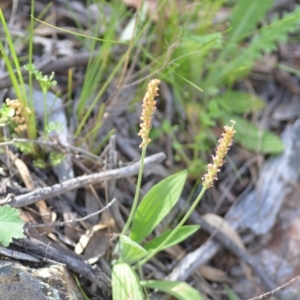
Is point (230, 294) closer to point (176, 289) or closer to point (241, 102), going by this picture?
point (176, 289)

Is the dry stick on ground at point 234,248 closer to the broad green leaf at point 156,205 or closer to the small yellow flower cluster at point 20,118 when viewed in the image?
the broad green leaf at point 156,205

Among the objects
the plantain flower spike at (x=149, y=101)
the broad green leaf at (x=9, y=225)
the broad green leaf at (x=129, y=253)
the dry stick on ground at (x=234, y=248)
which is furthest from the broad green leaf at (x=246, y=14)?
the broad green leaf at (x=9, y=225)

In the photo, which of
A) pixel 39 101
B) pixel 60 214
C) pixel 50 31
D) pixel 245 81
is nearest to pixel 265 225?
pixel 245 81

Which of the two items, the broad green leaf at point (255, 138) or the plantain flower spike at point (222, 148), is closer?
the plantain flower spike at point (222, 148)

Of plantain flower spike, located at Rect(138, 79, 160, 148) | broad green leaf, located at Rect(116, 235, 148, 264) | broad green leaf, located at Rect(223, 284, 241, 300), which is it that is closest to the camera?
plantain flower spike, located at Rect(138, 79, 160, 148)

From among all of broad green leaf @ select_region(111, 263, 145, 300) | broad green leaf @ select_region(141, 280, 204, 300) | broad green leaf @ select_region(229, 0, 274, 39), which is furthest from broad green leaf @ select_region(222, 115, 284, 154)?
broad green leaf @ select_region(111, 263, 145, 300)

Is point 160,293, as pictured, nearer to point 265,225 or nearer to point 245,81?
point 265,225

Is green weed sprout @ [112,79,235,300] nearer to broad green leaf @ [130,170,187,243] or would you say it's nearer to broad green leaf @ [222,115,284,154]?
broad green leaf @ [130,170,187,243]

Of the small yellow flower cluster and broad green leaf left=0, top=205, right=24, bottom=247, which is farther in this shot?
the small yellow flower cluster
